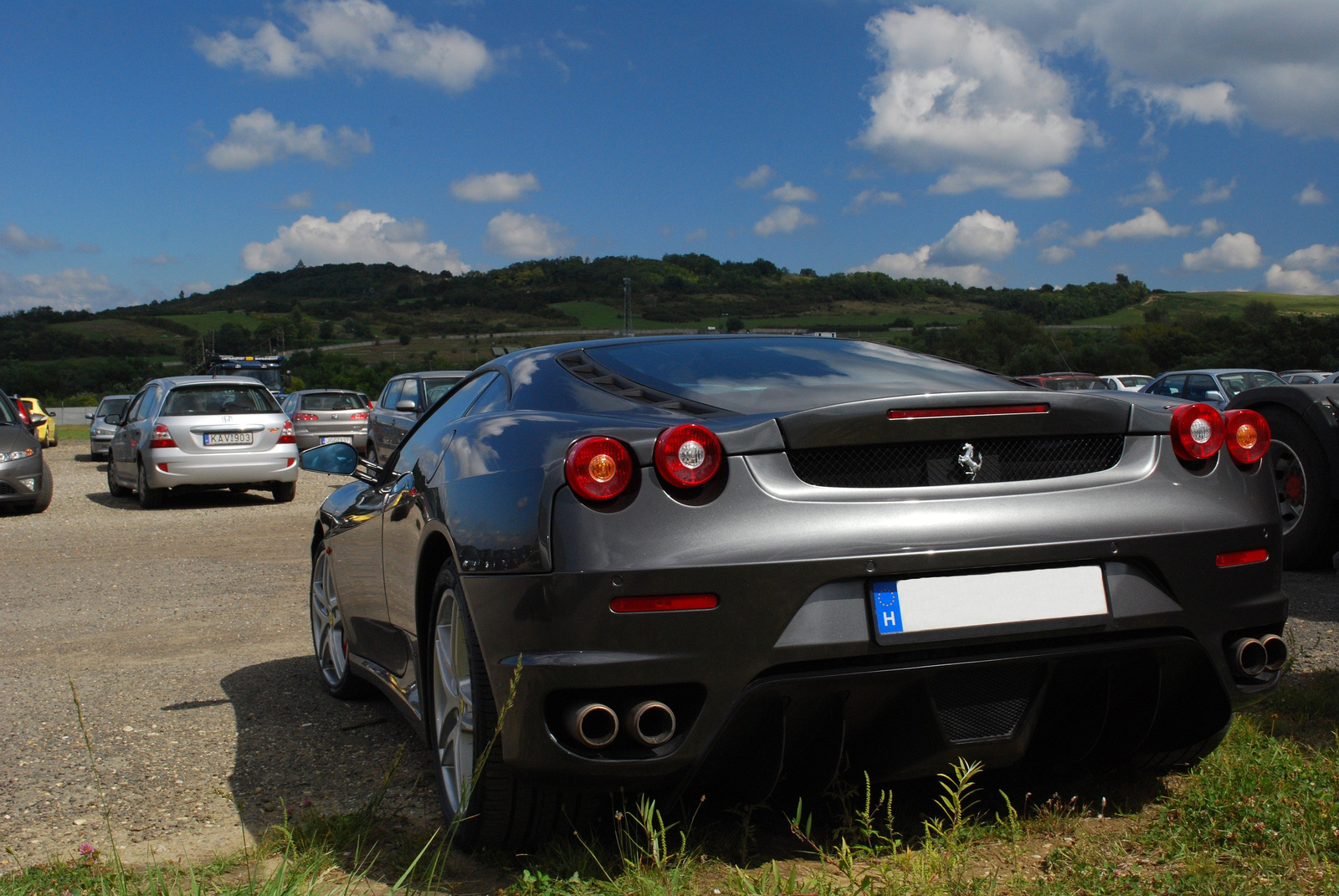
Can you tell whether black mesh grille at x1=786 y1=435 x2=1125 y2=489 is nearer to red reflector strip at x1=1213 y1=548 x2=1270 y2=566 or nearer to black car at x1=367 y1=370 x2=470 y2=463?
red reflector strip at x1=1213 y1=548 x2=1270 y2=566

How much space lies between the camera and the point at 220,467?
13.9m

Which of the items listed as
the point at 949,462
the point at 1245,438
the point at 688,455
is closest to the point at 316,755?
the point at 688,455

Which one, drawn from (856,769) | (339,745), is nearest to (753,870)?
(856,769)

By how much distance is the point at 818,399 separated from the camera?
2809 mm

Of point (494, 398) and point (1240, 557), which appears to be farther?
point (494, 398)

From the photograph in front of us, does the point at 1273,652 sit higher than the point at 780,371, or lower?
lower

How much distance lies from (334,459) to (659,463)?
228cm

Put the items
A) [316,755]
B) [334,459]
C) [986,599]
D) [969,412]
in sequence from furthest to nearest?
[334,459] → [316,755] → [969,412] → [986,599]

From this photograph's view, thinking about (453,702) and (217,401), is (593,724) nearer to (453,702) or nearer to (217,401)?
(453,702)

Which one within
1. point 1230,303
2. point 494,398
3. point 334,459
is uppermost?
point 1230,303

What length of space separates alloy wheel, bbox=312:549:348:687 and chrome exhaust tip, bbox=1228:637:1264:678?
10.1 ft

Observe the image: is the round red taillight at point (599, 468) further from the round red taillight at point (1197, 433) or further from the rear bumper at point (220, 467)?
the rear bumper at point (220, 467)

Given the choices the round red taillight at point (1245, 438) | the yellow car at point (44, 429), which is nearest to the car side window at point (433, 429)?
the round red taillight at point (1245, 438)

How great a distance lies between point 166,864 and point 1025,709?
212cm
